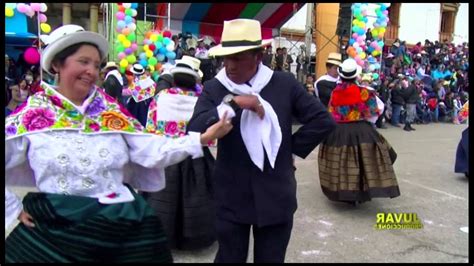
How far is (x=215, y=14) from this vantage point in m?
12.6

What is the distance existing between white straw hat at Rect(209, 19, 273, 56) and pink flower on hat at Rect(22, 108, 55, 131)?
837mm

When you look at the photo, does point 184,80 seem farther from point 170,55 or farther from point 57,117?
point 170,55

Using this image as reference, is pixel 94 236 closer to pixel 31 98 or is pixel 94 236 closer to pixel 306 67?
pixel 31 98

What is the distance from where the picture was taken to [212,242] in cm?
398

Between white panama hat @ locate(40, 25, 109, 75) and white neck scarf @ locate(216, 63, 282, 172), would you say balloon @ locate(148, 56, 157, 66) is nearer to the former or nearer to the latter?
white neck scarf @ locate(216, 63, 282, 172)

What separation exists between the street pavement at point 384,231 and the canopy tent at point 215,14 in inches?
239

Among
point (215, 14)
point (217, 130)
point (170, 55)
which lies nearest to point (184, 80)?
point (217, 130)

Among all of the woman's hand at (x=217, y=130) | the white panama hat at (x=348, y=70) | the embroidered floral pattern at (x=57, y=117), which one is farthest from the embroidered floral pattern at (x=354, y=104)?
the embroidered floral pattern at (x=57, y=117)

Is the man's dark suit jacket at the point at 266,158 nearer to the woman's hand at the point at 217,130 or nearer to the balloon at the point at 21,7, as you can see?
the woman's hand at the point at 217,130

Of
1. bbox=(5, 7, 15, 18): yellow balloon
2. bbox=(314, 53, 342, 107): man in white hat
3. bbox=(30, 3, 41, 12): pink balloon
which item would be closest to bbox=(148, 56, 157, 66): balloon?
bbox=(30, 3, 41, 12): pink balloon

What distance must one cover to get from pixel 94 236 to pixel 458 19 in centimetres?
3002

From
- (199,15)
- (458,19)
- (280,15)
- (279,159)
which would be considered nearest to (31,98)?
(279,159)

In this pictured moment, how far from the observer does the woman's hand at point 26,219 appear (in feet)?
6.86

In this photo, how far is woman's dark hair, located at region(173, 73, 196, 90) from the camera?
4.23 m
